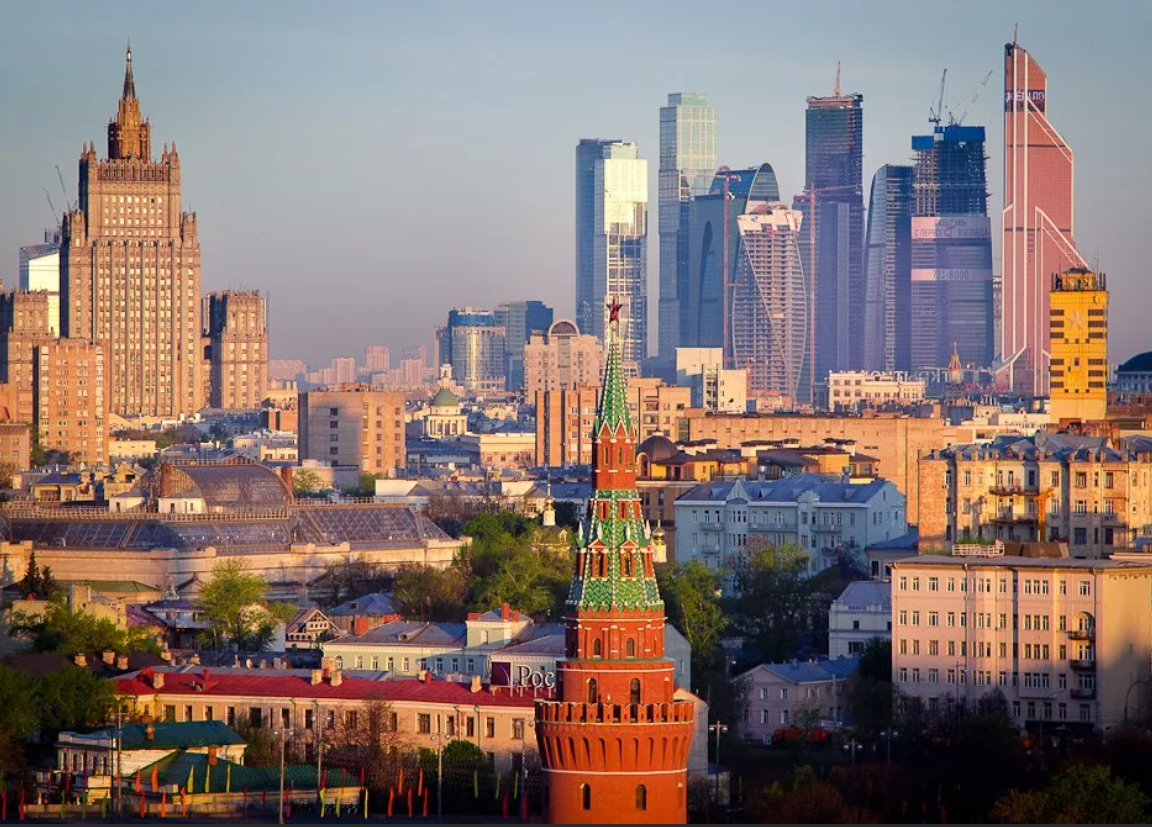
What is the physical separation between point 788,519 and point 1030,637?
6454 cm

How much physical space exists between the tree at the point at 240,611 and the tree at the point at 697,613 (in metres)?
15.3

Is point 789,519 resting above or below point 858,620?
above

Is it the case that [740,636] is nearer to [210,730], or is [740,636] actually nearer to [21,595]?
[21,595]

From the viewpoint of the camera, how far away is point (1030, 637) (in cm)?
11938

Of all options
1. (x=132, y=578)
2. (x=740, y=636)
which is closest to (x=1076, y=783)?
(x=740, y=636)

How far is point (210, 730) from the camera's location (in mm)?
108000

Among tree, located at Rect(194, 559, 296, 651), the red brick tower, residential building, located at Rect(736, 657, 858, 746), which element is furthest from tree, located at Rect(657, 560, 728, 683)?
the red brick tower

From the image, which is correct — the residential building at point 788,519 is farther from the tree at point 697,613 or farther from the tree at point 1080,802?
the tree at point 1080,802

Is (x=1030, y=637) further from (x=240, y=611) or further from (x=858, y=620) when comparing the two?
(x=240, y=611)

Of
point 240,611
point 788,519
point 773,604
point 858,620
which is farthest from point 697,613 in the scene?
point 788,519

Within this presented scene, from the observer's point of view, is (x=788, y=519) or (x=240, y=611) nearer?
(x=240, y=611)

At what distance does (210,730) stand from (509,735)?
885 cm

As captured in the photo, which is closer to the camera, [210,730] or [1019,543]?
[210,730]

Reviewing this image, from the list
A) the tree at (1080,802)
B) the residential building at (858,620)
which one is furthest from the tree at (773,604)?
the tree at (1080,802)
